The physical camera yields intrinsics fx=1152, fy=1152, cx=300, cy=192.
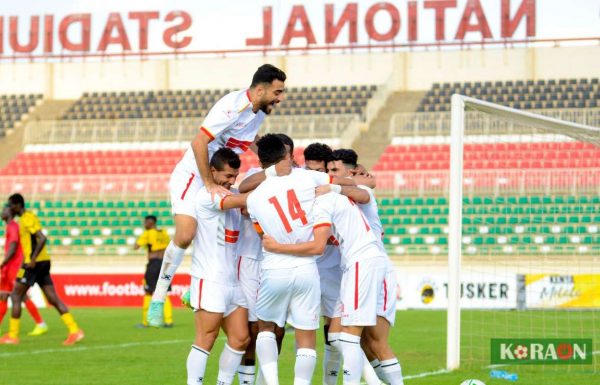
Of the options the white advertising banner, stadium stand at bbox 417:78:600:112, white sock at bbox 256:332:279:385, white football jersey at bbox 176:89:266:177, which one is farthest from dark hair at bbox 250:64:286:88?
stadium stand at bbox 417:78:600:112

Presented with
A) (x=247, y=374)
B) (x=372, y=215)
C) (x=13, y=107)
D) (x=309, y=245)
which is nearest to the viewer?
(x=309, y=245)

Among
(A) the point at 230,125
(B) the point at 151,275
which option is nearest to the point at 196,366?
(A) the point at 230,125

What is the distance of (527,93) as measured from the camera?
39.9m

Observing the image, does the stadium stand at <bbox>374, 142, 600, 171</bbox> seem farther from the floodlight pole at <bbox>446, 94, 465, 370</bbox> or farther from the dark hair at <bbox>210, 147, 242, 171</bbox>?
the dark hair at <bbox>210, 147, 242, 171</bbox>

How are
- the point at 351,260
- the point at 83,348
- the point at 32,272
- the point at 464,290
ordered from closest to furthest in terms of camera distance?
the point at 351,260 → the point at 83,348 → the point at 32,272 → the point at 464,290

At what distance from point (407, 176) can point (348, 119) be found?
7.48 m

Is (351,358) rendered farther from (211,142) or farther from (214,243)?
(211,142)

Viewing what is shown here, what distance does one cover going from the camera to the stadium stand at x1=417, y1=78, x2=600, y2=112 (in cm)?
3891

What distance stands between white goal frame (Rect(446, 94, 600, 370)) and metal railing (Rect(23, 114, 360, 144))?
2480cm

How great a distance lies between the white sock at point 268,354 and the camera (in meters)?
8.52

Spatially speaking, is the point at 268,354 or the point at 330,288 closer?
the point at 268,354

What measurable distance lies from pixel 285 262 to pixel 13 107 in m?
38.3

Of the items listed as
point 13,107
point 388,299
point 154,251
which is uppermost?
point 13,107

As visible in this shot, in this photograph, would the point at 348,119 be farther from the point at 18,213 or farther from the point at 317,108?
the point at 18,213
